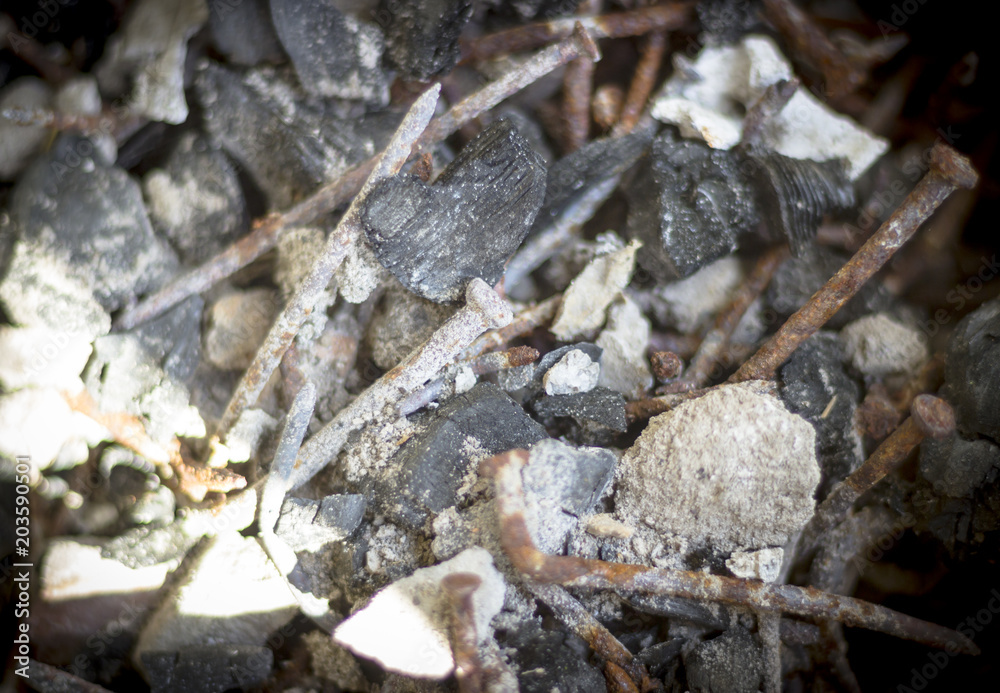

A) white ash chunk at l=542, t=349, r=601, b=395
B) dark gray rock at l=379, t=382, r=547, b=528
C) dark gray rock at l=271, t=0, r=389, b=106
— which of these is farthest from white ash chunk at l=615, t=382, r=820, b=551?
dark gray rock at l=271, t=0, r=389, b=106

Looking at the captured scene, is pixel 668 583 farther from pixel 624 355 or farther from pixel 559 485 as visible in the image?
pixel 624 355

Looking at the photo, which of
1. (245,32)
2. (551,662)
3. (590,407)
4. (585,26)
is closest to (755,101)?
(585,26)

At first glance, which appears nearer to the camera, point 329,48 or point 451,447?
point 451,447

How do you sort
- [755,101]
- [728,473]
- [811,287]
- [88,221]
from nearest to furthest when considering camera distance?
[728,473] < [88,221] < [811,287] < [755,101]

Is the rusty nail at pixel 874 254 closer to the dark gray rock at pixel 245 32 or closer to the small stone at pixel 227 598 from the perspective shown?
the small stone at pixel 227 598

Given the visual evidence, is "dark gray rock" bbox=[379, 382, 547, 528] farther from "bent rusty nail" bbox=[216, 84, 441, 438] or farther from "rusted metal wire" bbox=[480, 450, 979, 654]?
"bent rusty nail" bbox=[216, 84, 441, 438]
